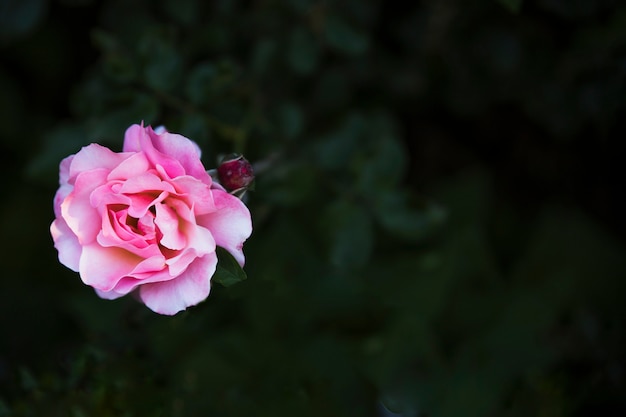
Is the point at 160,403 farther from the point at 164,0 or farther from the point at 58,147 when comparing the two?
the point at 164,0

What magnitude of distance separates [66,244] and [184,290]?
0.52ft

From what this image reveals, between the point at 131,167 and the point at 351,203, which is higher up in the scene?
the point at 131,167

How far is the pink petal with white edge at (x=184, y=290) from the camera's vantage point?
2.44 feet

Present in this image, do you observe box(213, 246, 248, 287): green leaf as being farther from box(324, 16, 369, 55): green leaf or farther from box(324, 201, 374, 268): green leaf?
box(324, 16, 369, 55): green leaf

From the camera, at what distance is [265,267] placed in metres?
1.52

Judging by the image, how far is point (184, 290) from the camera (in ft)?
2.48

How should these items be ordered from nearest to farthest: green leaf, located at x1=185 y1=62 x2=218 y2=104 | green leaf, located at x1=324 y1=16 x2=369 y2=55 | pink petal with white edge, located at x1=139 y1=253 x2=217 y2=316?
pink petal with white edge, located at x1=139 y1=253 x2=217 y2=316
green leaf, located at x1=185 y1=62 x2=218 y2=104
green leaf, located at x1=324 y1=16 x2=369 y2=55

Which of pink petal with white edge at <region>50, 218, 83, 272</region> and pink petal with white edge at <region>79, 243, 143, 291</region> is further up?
pink petal with white edge at <region>79, 243, 143, 291</region>

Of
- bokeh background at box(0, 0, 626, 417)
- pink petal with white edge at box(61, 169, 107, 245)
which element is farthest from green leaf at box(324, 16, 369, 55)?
pink petal with white edge at box(61, 169, 107, 245)

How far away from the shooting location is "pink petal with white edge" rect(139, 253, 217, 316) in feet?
2.44

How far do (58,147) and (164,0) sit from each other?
409mm

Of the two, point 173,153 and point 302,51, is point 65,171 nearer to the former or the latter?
point 173,153

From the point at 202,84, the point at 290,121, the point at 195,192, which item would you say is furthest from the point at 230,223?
the point at 290,121

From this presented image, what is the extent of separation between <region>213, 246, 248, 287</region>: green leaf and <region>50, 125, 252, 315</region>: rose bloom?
0.04 ft
